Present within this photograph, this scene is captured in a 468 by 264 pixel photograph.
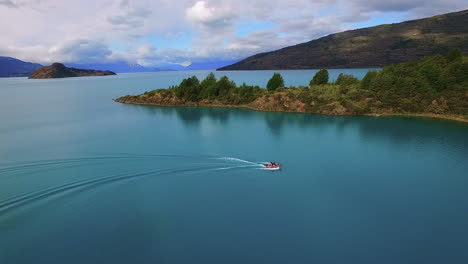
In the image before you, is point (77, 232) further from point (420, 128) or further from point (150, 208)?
point (420, 128)

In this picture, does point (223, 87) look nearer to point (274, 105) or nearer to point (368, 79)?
point (274, 105)

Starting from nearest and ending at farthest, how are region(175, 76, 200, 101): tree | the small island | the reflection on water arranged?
the reflection on water < the small island < region(175, 76, 200, 101): tree

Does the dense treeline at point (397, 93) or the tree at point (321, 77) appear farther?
the tree at point (321, 77)

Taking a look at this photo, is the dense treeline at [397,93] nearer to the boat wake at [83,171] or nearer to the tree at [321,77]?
the tree at [321,77]

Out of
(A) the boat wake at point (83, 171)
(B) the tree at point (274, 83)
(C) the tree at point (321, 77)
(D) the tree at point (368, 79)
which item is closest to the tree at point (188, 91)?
(B) the tree at point (274, 83)

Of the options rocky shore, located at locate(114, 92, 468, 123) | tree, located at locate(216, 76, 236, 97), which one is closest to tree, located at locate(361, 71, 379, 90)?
rocky shore, located at locate(114, 92, 468, 123)

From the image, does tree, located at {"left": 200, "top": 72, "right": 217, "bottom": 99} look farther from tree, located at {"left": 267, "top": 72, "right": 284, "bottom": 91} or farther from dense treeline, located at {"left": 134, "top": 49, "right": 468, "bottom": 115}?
tree, located at {"left": 267, "top": 72, "right": 284, "bottom": 91}
